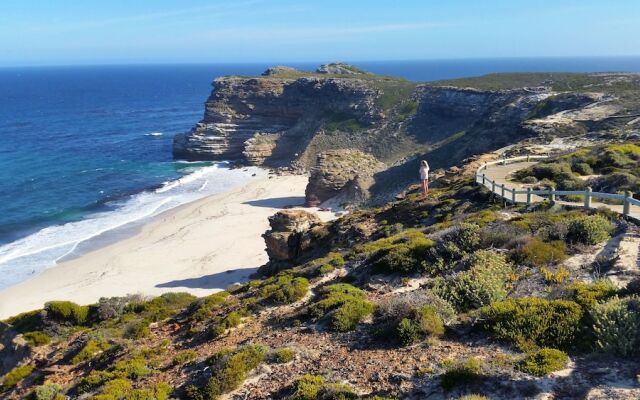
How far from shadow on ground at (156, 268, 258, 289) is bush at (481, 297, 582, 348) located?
2167 cm

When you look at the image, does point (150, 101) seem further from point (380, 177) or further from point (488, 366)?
point (488, 366)

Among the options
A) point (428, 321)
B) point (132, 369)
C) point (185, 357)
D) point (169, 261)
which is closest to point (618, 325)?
point (428, 321)

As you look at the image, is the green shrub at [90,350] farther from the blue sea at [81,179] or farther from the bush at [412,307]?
the blue sea at [81,179]

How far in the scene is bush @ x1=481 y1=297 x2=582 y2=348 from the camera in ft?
28.4

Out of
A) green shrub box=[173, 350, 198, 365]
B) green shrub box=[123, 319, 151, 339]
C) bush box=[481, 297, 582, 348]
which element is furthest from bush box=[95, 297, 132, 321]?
bush box=[481, 297, 582, 348]

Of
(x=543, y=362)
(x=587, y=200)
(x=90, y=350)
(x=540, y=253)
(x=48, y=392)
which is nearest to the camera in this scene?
(x=543, y=362)

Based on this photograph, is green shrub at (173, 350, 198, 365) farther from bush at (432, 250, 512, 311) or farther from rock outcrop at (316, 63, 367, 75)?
rock outcrop at (316, 63, 367, 75)

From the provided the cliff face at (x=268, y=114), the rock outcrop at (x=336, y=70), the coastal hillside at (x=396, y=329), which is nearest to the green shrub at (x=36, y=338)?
the coastal hillside at (x=396, y=329)

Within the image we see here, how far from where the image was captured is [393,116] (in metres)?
72.6

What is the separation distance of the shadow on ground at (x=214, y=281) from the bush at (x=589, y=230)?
20006 mm

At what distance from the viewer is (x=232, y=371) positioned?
9.58 m

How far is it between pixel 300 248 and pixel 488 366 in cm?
1703

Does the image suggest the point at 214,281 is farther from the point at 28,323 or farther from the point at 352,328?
the point at 352,328

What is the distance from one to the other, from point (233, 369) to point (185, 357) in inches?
91.0
